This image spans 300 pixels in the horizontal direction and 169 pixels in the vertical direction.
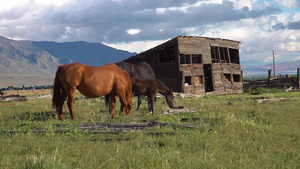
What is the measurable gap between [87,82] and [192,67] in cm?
1916

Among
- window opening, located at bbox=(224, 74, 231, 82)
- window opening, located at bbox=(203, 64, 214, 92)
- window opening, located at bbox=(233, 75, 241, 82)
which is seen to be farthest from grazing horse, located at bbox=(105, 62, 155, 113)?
window opening, located at bbox=(233, 75, 241, 82)

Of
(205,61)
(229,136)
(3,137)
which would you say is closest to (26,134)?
(3,137)

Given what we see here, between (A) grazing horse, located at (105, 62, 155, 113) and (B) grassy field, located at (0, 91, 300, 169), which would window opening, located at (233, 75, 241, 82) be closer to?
(A) grazing horse, located at (105, 62, 155, 113)

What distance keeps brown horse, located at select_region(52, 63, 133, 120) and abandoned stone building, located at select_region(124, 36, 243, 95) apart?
1435 cm

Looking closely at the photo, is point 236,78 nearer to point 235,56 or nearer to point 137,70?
point 235,56

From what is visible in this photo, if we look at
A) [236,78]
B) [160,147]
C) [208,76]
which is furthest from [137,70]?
[236,78]

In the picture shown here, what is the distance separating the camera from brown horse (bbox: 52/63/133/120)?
1109 cm

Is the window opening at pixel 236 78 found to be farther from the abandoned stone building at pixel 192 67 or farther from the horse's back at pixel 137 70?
the horse's back at pixel 137 70

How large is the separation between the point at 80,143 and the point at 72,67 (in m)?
4.33

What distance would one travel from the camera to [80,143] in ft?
24.4

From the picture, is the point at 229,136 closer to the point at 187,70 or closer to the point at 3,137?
the point at 3,137

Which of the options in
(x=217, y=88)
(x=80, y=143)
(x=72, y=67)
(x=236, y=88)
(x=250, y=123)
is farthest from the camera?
(x=236, y=88)

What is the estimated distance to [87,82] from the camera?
11.1 m

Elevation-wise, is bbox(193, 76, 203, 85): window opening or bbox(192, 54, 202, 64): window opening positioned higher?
bbox(192, 54, 202, 64): window opening
